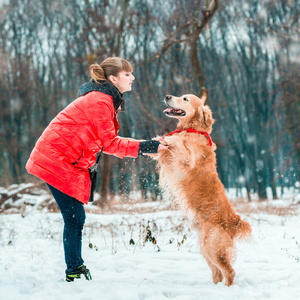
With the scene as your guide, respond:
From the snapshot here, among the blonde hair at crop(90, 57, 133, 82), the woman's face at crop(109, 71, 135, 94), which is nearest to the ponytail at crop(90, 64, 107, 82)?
the blonde hair at crop(90, 57, 133, 82)

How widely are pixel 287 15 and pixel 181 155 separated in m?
14.8

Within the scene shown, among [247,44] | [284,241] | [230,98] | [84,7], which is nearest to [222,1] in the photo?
[247,44]

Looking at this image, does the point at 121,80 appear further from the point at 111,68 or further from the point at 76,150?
the point at 76,150

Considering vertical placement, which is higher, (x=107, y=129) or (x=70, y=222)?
(x=107, y=129)

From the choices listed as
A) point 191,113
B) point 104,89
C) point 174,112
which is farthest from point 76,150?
point 191,113

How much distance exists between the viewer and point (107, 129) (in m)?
2.79

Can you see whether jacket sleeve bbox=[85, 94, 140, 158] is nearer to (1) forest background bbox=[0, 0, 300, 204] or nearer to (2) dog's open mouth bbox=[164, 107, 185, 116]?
(2) dog's open mouth bbox=[164, 107, 185, 116]

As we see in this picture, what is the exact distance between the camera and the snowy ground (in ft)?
8.48

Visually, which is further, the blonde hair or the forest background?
the forest background

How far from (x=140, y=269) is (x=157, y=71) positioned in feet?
45.9

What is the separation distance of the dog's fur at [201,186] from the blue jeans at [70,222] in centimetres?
116

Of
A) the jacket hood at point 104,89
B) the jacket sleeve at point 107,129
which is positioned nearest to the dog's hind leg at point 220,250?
the jacket sleeve at point 107,129

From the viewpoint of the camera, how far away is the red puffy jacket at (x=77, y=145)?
2.66 meters

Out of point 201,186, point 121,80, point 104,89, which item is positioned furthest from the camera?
point 201,186
